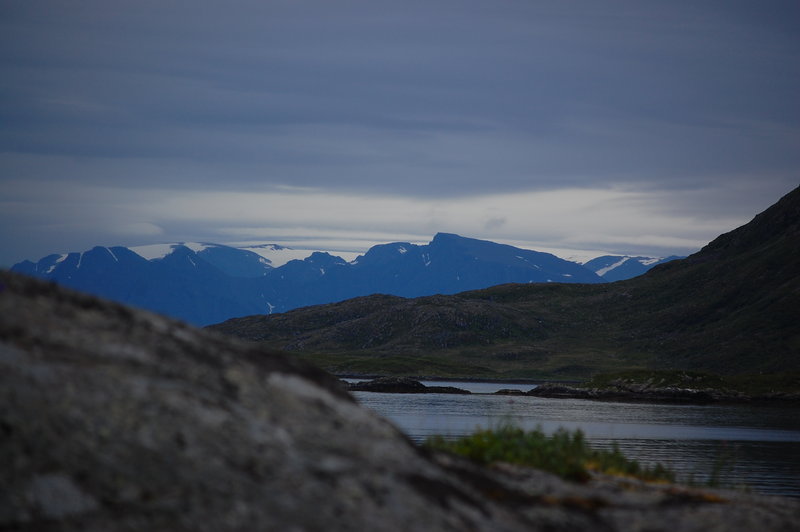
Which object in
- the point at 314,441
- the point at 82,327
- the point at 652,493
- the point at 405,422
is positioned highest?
the point at 82,327

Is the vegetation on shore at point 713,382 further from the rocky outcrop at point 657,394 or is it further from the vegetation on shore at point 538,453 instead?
the vegetation on shore at point 538,453

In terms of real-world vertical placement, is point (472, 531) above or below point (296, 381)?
Answer: below

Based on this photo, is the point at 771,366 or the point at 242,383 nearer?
the point at 242,383

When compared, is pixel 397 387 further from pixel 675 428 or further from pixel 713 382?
pixel 675 428

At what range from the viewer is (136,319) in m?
14.6

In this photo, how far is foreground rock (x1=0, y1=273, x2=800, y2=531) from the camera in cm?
1216

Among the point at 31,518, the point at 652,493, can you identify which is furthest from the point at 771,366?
the point at 31,518

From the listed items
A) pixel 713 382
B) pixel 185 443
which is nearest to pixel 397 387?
pixel 713 382

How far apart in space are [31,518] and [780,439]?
7116 cm

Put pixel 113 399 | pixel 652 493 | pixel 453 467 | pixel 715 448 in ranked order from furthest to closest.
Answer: pixel 715 448 < pixel 652 493 < pixel 453 467 < pixel 113 399

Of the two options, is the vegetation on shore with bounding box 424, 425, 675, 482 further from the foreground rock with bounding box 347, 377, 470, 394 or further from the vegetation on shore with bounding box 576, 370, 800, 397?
the vegetation on shore with bounding box 576, 370, 800, 397

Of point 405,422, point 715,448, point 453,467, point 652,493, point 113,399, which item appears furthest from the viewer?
point 405,422

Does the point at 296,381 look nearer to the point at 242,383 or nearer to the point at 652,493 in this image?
the point at 242,383

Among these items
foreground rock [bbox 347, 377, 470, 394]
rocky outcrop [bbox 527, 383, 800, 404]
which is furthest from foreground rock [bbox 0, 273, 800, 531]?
rocky outcrop [bbox 527, 383, 800, 404]
